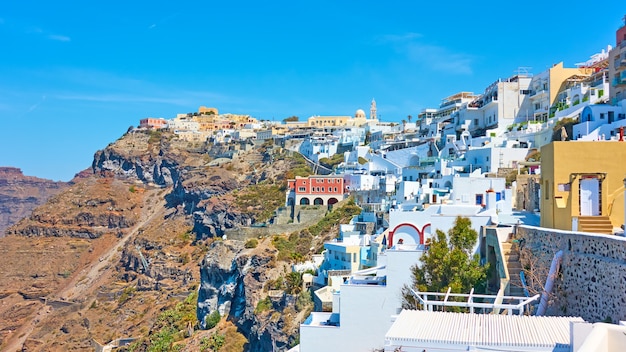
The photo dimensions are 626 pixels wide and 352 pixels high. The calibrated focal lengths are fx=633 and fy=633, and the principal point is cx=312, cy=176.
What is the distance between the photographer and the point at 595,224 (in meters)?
13.3

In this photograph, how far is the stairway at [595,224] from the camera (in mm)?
13242

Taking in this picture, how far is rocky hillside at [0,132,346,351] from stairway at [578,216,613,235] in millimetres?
17264

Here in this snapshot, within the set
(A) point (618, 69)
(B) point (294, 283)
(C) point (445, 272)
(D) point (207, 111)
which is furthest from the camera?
(D) point (207, 111)

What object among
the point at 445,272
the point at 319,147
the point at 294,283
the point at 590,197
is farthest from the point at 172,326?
the point at 590,197

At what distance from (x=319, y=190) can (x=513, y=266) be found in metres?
38.0

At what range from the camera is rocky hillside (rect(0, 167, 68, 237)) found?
607 feet

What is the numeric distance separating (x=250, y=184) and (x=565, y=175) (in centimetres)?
6153

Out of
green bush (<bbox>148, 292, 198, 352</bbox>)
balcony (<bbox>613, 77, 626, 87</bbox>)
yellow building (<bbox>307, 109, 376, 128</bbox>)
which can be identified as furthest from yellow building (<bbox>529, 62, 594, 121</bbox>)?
yellow building (<bbox>307, 109, 376, 128</bbox>)

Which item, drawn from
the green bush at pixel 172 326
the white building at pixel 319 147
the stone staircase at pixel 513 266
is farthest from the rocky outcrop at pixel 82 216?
the stone staircase at pixel 513 266

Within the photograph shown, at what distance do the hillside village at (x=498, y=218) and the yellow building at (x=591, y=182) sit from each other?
0.08 feet

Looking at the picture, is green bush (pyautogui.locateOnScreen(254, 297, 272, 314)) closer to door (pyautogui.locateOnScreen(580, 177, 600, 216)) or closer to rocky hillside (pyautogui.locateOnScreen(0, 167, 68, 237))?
door (pyautogui.locateOnScreen(580, 177, 600, 216))

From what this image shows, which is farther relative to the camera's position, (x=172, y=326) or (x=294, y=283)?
(x=172, y=326)

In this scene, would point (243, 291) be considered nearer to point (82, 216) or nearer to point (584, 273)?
point (584, 273)

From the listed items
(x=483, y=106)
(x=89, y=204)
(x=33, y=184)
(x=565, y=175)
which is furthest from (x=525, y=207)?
(x=33, y=184)
